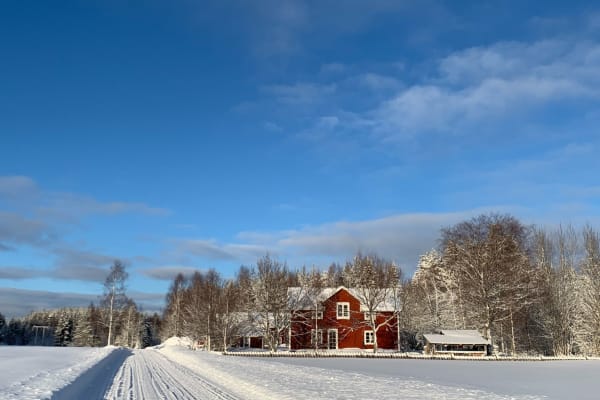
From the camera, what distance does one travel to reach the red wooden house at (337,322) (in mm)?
57719

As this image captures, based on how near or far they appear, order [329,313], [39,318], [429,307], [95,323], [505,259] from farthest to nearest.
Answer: [39,318]
[95,323]
[429,307]
[329,313]
[505,259]

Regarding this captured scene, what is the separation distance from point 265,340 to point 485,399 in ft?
151

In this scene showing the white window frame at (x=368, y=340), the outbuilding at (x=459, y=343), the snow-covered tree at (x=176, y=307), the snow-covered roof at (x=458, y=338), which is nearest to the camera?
the outbuilding at (x=459, y=343)

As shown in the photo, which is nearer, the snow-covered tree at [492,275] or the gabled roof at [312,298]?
the snow-covered tree at [492,275]

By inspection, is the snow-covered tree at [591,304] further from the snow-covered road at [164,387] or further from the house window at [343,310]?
the snow-covered road at [164,387]

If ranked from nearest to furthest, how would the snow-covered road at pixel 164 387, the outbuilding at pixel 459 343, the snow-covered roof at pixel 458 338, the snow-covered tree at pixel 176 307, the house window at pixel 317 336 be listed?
1. the snow-covered road at pixel 164 387
2. the outbuilding at pixel 459 343
3. the snow-covered roof at pixel 458 338
4. the house window at pixel 317 336
5. the snow-covered tree at pixel 176 307

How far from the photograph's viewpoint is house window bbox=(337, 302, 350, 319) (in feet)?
193

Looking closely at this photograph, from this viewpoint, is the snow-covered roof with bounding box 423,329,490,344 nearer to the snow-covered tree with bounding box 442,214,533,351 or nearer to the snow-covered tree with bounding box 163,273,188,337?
the snow-covered tree with bounding box 442,214,533,351

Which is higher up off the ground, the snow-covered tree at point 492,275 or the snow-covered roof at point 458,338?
the snow-covered tree at point 492,275

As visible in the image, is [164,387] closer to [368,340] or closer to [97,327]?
[368,340]

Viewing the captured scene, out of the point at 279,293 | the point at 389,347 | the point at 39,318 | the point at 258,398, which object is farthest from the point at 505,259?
the point at 39,318

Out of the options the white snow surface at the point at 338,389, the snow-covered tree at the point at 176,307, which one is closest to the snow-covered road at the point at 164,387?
the white snow surface at the point at 338,389

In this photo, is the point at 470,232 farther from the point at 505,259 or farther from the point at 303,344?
the point at 303,344

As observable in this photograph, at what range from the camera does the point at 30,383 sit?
14578mm
